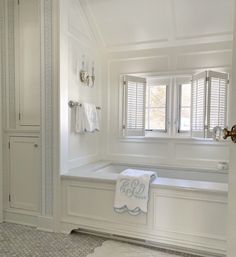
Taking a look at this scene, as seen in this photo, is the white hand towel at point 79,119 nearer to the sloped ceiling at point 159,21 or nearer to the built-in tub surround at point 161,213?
the built-in tub surround at point 161,213

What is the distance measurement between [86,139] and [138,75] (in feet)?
3.68

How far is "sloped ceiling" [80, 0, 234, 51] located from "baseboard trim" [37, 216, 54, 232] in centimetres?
236

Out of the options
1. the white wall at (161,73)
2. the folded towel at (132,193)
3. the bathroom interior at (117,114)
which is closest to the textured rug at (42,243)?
the bathroom interior at (117,114)

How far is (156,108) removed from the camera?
3.50 m

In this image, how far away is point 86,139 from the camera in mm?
3369

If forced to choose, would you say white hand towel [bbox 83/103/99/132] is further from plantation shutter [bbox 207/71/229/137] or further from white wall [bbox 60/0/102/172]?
plantation shutter [bbox 207/71/229/137]

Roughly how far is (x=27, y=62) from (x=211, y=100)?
2187 millimetres

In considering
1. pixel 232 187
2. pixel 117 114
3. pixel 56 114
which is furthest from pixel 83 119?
pixel 232 187

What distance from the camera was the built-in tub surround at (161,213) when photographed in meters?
2.19

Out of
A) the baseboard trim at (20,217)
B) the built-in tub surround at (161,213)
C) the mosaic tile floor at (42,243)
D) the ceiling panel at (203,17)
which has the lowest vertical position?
the mosaic tile floor at (42,243)

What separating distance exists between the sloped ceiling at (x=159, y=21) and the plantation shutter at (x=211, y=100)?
482 mm

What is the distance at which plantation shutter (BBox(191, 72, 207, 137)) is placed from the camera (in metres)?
3.05

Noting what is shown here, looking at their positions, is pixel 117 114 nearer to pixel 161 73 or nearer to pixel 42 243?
pixel 161 73

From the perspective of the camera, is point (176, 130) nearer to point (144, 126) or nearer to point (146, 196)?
point (144, 126)
